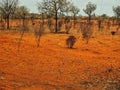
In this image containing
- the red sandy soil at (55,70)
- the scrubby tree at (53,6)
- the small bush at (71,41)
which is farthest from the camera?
the scrubby tree at (53,6)

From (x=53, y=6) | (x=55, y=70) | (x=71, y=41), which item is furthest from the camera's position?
(x=53, y=6)

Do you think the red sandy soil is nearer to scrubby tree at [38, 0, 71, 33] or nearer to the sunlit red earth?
the sunlit red earth

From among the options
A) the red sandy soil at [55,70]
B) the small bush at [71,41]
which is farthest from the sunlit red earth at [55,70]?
the small bush at [71,41]

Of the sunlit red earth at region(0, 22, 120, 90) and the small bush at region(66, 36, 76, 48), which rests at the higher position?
the small bush at region(66, 36, 76, 48)

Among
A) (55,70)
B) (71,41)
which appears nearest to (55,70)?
(55,70)

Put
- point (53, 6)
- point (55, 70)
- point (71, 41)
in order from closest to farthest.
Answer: point (55, 70) → point (71, 41) → point (53, 6)

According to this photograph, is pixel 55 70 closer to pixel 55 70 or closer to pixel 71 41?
pixel 55 70

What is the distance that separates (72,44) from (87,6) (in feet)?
148

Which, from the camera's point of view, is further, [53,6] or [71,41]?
[53,6]

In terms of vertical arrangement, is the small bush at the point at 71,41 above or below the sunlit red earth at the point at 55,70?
above

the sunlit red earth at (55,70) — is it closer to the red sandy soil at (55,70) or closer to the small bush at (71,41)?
the red sandy soil at (55,70)

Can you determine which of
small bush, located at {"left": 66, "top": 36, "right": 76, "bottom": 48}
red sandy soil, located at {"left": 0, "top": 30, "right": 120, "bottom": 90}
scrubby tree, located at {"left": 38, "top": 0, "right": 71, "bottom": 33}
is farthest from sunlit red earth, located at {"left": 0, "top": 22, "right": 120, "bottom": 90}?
scrubby tree, located at {"left": 38, "top": 0, "right": 71, "bottom": 33}

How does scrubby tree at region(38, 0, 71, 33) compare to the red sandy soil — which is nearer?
the red sandy soil

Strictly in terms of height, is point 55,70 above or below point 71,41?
below
